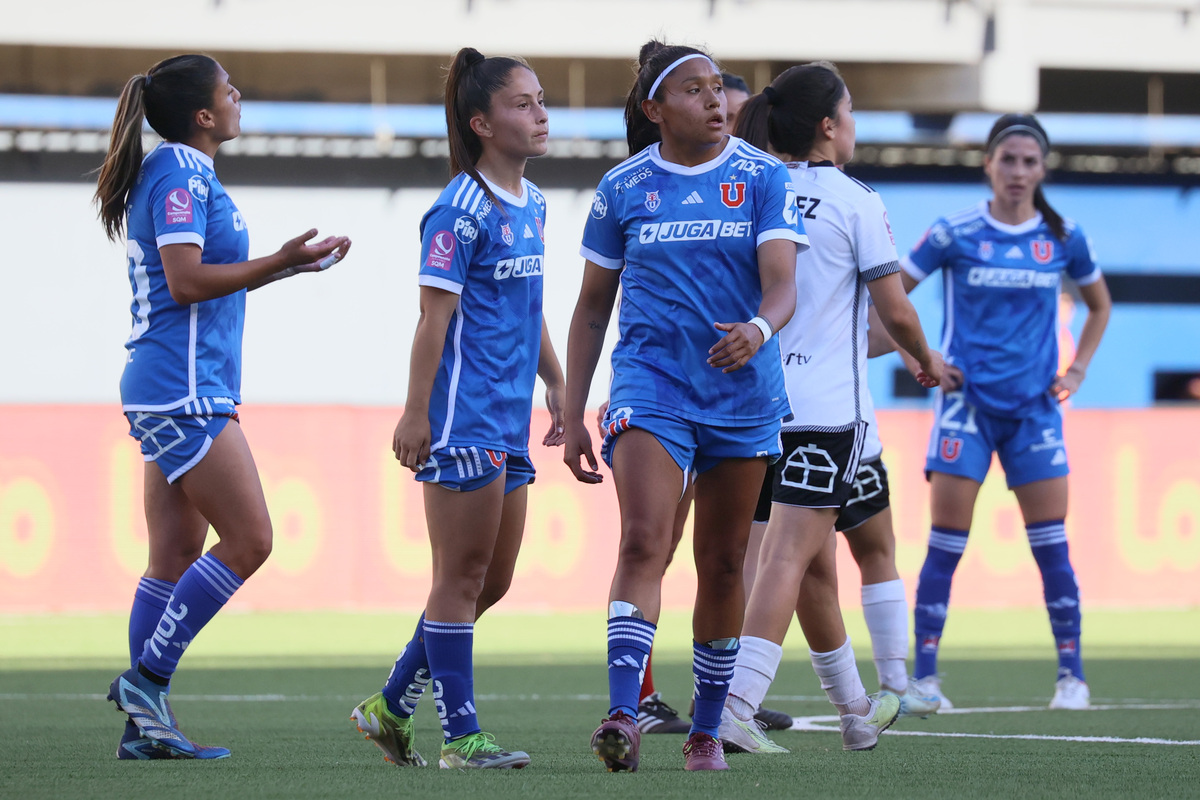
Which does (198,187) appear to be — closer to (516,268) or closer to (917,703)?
(516,268)

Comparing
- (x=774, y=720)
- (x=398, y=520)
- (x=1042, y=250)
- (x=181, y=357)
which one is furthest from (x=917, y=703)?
(x=398, y=520)

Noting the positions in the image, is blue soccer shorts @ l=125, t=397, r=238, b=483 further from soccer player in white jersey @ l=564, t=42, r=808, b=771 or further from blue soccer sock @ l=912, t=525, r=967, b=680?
blue soccer sock @ l=912, t=525, r=967, b=680

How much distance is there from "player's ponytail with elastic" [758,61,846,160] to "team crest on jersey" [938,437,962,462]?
6.66ft

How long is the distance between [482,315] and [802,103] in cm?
133

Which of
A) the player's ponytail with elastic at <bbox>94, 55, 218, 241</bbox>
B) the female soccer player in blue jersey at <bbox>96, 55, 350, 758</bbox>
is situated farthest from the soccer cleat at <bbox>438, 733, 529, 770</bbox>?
the player's ponytail with elastic at <bbox>94, 55, 218, 241</bbox>

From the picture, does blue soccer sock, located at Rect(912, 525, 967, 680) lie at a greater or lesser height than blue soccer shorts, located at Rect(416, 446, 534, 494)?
lesser

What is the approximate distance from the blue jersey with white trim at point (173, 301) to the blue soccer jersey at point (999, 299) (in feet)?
10.6

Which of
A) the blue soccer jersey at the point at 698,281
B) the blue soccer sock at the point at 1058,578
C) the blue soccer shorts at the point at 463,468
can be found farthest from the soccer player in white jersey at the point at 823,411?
the blue soccer sock at the point at 1058,578

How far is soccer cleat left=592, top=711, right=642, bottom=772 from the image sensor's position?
3.63 metres

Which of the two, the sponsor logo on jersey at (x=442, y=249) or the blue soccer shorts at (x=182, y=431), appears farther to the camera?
the blue soccer shorts at (x=182, y=431)

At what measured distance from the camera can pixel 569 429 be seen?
12.9 ft

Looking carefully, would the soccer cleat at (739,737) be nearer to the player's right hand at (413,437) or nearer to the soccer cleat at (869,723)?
the soccer cleat at (869,723)

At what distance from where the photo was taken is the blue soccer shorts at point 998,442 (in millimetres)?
6328

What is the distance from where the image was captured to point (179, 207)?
13.8 ft
